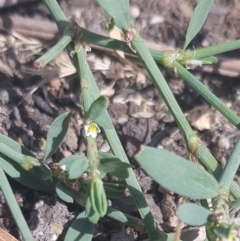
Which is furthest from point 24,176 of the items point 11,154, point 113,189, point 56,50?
point 56,50

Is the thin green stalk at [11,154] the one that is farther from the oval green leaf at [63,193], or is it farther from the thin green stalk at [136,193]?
the thin green stalk at [136,193]

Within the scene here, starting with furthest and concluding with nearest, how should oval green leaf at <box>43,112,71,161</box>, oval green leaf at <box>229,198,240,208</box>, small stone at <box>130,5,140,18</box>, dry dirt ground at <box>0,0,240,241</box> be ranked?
small stone at <box>130,5,140,18</box> → dry dirt ground at <box>0,0,240,241</box> → oval green leaf at <box>43,112,71,161</box> → oval green leaf at <box>229,198,240,208</box>

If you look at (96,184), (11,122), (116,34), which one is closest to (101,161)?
(96,184)

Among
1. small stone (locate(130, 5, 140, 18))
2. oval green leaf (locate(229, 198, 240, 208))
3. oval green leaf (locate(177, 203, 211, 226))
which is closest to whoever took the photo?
oval green leaf (locate(177, 203, 211, 226))

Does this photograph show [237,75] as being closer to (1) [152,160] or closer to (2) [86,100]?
(2) [86,100]

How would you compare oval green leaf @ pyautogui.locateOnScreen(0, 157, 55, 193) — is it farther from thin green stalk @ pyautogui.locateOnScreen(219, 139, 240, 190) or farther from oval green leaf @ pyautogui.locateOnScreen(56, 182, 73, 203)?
thin green stalk @ pyautogui.locateOnScreen(219, 139, 240, 190)

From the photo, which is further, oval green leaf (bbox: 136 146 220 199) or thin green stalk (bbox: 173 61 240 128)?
thin green stalk (bbox: 173 61 240 128)

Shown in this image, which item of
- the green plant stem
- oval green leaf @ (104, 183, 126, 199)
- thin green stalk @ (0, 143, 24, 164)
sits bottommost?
oval green leaf @ (104, 183, 126, 199)

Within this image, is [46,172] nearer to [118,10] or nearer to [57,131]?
[57,131]

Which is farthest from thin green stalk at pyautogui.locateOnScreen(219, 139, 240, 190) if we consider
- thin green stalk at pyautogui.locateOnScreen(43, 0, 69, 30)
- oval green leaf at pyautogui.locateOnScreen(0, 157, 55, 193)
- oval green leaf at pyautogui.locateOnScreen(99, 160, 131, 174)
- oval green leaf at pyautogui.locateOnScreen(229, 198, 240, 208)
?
thin green stalk at pyautogui.locateOnScreen(43, 0, 69, 30)
